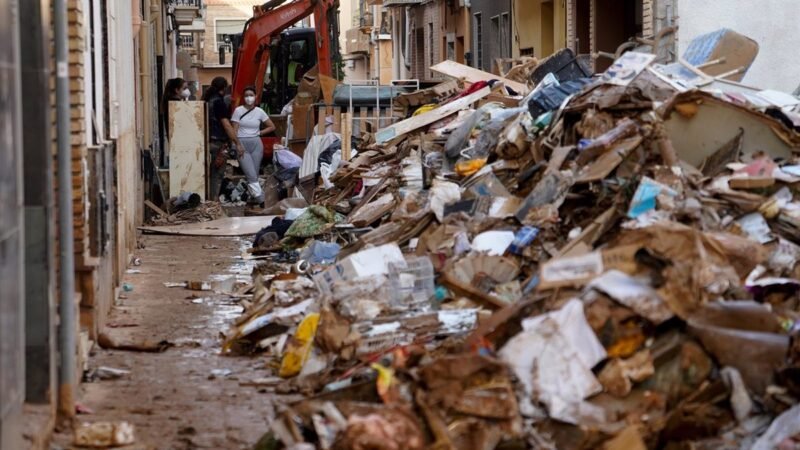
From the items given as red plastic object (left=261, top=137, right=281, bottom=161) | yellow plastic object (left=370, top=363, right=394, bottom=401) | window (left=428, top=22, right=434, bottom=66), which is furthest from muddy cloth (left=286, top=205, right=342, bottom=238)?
window (left=428, top=22, right=434, bottom=66)

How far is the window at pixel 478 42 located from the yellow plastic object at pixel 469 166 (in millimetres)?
21169

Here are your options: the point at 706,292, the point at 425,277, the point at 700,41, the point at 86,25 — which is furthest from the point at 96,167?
the point at 700,41

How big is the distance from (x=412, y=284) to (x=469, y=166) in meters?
3.20

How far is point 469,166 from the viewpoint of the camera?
12578mm

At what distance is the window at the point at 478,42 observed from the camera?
3382 centimetres

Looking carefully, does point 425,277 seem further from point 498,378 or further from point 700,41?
point 700,41

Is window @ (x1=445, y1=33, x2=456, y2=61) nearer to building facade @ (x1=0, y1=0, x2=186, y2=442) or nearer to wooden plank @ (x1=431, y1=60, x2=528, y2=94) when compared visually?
wooden plank @ (x1=431, y1=60, x2=528, y2=94)

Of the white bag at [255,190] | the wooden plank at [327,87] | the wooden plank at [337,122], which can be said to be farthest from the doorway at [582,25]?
the white bag at [255,190]

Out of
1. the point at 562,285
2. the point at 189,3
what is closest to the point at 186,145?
the point at 562,285

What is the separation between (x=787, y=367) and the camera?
638 cm

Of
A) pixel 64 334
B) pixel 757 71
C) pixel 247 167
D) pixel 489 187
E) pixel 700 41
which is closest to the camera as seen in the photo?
pixel 64 334

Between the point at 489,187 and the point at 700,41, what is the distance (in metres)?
3.21

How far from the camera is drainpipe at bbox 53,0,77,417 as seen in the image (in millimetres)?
7121

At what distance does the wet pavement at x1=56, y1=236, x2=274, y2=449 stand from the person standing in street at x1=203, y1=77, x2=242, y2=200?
7.01 m
